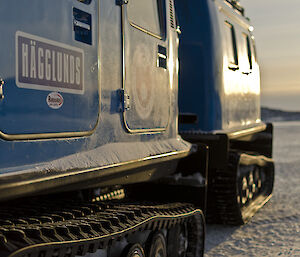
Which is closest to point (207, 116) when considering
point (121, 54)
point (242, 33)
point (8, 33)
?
point (242, 33)

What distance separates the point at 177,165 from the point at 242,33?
3111 millimetres

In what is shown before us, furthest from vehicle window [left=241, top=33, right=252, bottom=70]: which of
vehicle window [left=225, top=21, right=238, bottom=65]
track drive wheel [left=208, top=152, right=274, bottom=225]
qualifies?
track drive wheel [left=208, top=152, right=274, bottom=225]

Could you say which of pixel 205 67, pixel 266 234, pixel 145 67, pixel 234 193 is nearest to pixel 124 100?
pixel 145 67

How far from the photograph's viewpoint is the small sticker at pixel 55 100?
245 cm

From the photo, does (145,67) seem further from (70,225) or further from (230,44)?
(230,44)

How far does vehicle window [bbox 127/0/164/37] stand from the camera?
3463 millimetres

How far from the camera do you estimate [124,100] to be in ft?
10.5

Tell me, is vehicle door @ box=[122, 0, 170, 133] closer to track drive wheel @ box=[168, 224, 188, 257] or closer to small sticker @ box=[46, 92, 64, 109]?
small sticker @ box=[46, 92, 64, 109]

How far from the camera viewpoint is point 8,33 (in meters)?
2.16

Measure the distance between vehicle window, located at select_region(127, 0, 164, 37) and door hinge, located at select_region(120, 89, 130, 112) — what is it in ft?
1.78

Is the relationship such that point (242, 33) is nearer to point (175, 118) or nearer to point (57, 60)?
point (175, 118)

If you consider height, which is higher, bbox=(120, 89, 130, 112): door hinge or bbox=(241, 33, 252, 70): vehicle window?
bbox=(241, 33, 252, 70): vehicle window

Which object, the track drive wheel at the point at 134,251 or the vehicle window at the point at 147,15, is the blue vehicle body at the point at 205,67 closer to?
the vehicle window at the point at 147,15

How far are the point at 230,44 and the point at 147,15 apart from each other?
2696mm
